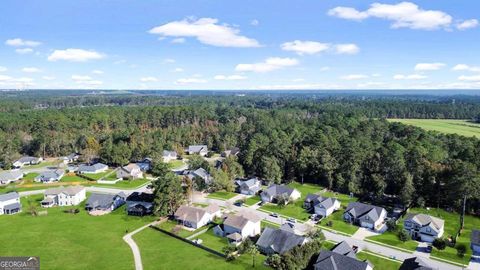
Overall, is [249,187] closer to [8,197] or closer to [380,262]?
[380,262]

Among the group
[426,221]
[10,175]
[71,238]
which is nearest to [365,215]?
[426,221]

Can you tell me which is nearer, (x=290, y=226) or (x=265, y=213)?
(x=290, y=226)

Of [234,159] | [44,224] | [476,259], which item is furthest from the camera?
[234,159]

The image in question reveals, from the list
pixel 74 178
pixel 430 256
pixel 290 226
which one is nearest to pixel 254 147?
pixel 290 226

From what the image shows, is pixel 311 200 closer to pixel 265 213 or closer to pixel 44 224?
pixel 265 213

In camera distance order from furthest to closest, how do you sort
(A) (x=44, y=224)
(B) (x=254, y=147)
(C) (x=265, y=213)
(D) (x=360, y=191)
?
1. (B) (x=254, y=147)
2. (D) (x=360, y=191)
3. (C) (x=265, y=213)
4. (A) (x=44, y=224)

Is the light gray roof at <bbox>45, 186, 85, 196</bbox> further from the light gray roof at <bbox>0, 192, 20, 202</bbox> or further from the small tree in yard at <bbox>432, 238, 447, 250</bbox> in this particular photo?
the small tree in yard at <bbox>432, 238, 447, 250</bbox>

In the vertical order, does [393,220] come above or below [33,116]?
below

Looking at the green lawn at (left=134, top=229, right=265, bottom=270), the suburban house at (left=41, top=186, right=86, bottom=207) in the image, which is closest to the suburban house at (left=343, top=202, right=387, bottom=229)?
the green lawn at (left=134, top=229, right=265, bottom=270)
